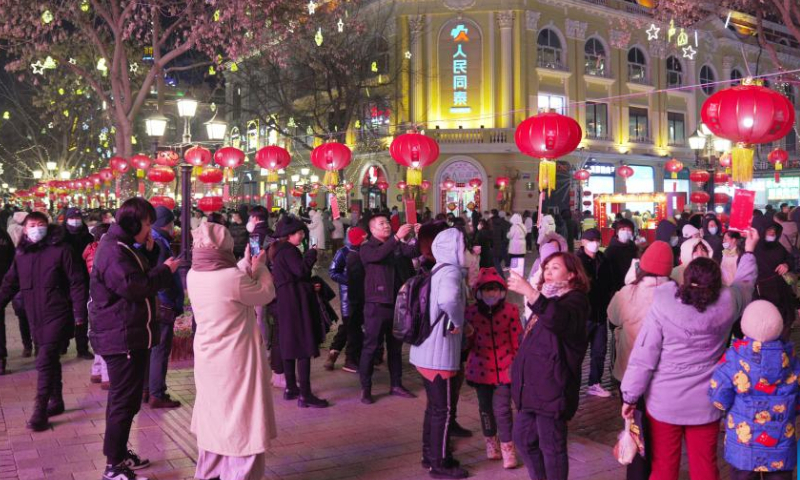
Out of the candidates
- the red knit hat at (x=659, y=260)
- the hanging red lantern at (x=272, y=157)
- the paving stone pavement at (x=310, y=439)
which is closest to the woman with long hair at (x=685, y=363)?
the red knit hat at (x=659, y=260)

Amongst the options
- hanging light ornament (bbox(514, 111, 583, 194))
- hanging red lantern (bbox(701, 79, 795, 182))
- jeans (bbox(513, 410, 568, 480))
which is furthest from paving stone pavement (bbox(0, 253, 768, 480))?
hanging light ornament (bbox(514, 111, 583, 194))

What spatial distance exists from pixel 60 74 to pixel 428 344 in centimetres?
2230

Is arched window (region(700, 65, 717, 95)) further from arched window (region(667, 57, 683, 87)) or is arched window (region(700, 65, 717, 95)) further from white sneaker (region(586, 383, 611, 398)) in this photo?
white sneaker (region(586, 383, 611, 398))

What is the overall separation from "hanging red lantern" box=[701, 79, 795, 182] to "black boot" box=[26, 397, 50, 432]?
747 cm

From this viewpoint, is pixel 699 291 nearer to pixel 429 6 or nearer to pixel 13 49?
pixel 13 49

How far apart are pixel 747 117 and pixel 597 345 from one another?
9.90 ft

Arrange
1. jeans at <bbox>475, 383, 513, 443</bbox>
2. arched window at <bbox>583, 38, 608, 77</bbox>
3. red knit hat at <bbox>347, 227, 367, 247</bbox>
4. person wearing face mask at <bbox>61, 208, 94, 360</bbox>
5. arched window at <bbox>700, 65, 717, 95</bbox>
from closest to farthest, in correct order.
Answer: jeans at <bbox>475, 383, 513, 443</bbox>, red knit hat at <bbox>347, 227, 367, 247</bbox>, person wearing face mask at <bbox>61, 208, 94, 360</bbox>, arched window at <bbox>583, 38, 608, 77</bbox>, arched window at <bbox>700, 65, 717, 95</bbox>

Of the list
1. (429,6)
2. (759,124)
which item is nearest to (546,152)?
(759,124)

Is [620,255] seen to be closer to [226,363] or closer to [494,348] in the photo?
[494,348]

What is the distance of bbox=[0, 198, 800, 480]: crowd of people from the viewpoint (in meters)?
4.23

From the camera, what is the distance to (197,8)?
1659cm

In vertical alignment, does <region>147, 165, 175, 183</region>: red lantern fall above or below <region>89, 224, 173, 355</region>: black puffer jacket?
above

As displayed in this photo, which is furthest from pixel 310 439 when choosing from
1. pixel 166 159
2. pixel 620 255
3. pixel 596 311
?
pixel 166 159

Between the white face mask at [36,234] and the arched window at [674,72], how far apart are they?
37.8 metres
